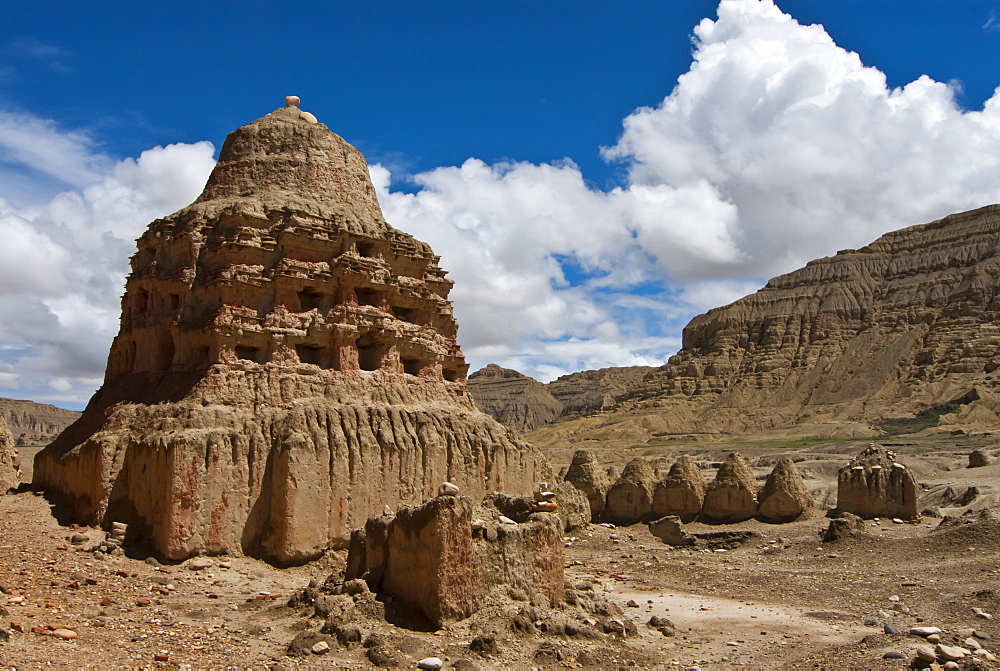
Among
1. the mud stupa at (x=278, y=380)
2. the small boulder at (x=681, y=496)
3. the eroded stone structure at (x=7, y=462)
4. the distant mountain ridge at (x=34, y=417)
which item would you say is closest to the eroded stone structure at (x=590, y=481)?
the small boulder at (x=681, y=496)

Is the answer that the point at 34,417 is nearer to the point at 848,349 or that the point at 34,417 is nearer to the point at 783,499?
the point at 848,349

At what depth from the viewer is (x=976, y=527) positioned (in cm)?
2266

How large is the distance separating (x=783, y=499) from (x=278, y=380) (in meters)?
17.3

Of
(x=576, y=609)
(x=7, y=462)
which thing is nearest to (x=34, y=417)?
(x=7, y=462)

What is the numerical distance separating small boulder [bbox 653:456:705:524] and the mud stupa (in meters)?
6.81

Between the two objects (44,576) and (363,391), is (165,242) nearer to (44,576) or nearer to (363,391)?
(363,391)

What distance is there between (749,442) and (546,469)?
7132 cm

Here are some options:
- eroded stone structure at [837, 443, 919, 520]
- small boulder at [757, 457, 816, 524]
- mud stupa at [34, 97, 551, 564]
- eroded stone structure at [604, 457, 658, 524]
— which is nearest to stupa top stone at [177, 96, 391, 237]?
mud stupa at [34, 97, 551, 564]

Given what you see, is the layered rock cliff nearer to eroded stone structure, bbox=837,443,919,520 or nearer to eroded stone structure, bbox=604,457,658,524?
eroded stone structure, bbox=837,443,919,520

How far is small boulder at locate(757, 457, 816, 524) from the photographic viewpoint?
93.9 ft

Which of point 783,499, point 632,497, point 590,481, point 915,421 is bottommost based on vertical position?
point 632,497

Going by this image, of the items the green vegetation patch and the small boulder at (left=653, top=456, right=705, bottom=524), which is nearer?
the small boulder at (left=653, top=456, right=705, bottom=524)

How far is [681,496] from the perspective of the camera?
30344 mm

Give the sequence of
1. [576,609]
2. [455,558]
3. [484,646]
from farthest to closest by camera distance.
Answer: [576,609] → [455,558] → [484,646]
